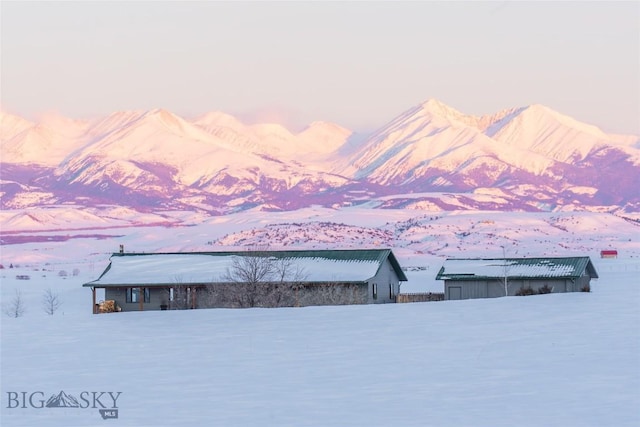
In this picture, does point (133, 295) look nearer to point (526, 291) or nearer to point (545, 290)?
point (526, 291)

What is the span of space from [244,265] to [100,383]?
34.5 meters

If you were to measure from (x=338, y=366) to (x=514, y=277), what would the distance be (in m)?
38.1

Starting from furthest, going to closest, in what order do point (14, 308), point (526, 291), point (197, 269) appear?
point (14, 308) < point (526, 291) < point (197, 269)

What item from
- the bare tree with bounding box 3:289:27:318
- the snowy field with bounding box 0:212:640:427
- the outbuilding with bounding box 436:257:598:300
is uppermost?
the outbuilding with bounding box 436:257:598:300

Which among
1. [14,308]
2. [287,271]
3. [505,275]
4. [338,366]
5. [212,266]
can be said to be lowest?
[338,366]

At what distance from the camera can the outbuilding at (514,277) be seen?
238 ft

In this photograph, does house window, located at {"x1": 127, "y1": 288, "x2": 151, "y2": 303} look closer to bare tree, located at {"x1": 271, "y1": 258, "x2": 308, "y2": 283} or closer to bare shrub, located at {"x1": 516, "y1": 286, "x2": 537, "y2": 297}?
bare tree, located at {"x1": 271, "y1": 258, "x2": 308, "y2": 283}

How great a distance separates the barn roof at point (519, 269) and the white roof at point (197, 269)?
8340 mm

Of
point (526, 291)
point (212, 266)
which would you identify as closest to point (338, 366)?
point (212, 266)

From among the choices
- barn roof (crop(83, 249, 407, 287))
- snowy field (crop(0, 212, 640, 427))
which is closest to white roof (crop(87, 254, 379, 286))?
barn roof (crop(83, 249, 407, 287))

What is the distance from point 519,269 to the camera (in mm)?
75312

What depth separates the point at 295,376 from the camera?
3597 centimetres

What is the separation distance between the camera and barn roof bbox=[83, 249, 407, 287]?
67938mm

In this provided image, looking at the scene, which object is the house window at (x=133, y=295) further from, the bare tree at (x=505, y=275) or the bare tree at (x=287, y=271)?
the bare tree at (x=505, y=275)
